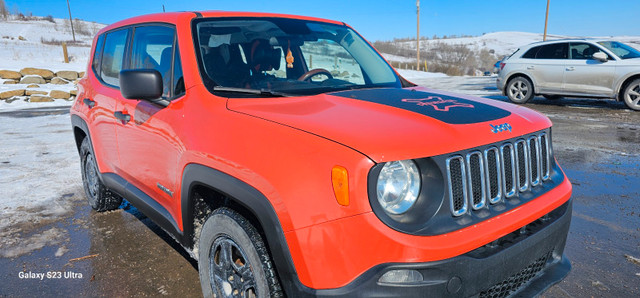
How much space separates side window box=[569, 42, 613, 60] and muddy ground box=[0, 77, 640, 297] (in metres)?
6.11

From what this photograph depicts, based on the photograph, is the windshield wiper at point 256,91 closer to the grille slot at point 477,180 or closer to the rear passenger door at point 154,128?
the rear passenger door at point 154,128

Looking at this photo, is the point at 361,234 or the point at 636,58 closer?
the point at 361,234

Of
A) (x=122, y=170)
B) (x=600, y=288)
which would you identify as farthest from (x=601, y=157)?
(x=122, y=170)

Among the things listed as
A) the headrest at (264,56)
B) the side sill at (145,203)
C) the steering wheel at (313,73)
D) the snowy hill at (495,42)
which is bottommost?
the side sill at (145,203)

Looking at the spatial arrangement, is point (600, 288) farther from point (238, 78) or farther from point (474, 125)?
point (238, 78)

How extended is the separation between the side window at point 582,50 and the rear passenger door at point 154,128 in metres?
10.7

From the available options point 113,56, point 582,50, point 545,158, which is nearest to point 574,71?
point 582,50

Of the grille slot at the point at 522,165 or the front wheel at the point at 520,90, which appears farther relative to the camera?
the front wheel at the point at 520,90

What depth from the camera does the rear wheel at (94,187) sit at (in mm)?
4074

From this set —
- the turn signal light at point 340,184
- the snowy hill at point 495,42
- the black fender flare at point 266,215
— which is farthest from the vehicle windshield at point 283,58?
the snowy hill at point 495,42

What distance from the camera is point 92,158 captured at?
3.98 meters

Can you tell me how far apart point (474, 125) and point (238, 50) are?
5.20 feet

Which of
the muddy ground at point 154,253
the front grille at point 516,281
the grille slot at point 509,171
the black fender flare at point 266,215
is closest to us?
the black fender flare at point 266,215

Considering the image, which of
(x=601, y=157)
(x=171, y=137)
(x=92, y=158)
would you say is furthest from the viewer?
(x=601, y=157)
